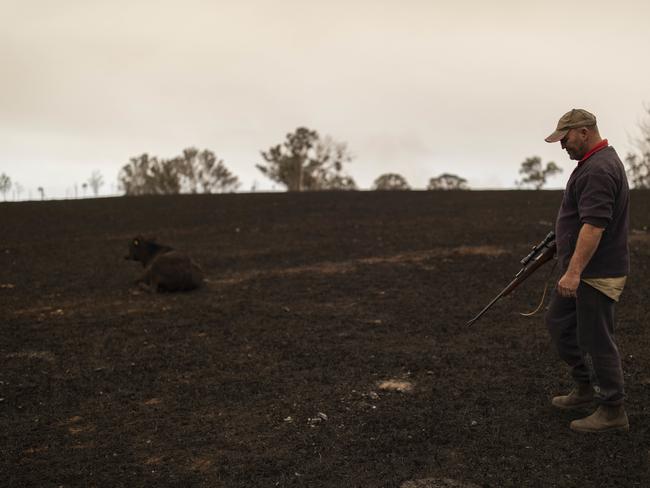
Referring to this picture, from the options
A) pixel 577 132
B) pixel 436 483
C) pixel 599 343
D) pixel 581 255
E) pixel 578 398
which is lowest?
pixel 436 483

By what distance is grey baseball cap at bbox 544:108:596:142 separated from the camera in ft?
14.3

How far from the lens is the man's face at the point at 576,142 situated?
4391 mm

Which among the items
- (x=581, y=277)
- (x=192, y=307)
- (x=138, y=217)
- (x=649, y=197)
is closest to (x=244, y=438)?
(x=581, y=277)

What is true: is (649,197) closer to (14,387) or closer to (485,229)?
(485,229)

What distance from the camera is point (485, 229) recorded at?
1703 cm

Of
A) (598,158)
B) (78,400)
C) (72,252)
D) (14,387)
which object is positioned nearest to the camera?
(598,158)

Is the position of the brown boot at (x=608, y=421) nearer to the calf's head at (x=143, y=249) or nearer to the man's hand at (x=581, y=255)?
the man's hand at (x=581, y=255)

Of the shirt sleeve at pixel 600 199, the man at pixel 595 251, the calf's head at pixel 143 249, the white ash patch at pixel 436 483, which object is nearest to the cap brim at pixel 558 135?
the man at pixel 595 251

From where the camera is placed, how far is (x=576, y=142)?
4.41m

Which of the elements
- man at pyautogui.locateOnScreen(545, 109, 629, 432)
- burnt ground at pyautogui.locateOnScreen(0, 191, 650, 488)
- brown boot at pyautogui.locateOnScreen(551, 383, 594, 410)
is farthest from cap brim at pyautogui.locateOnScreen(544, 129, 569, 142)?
burnt ground at pyautogui.locateOnScreen(0, 191, 650, 488)

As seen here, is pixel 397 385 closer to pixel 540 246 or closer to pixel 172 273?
pixel 540 246

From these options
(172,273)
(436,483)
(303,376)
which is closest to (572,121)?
(436,483)

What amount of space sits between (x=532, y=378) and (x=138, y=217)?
1925 centimetres

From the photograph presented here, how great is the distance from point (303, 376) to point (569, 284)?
9.85 feet
